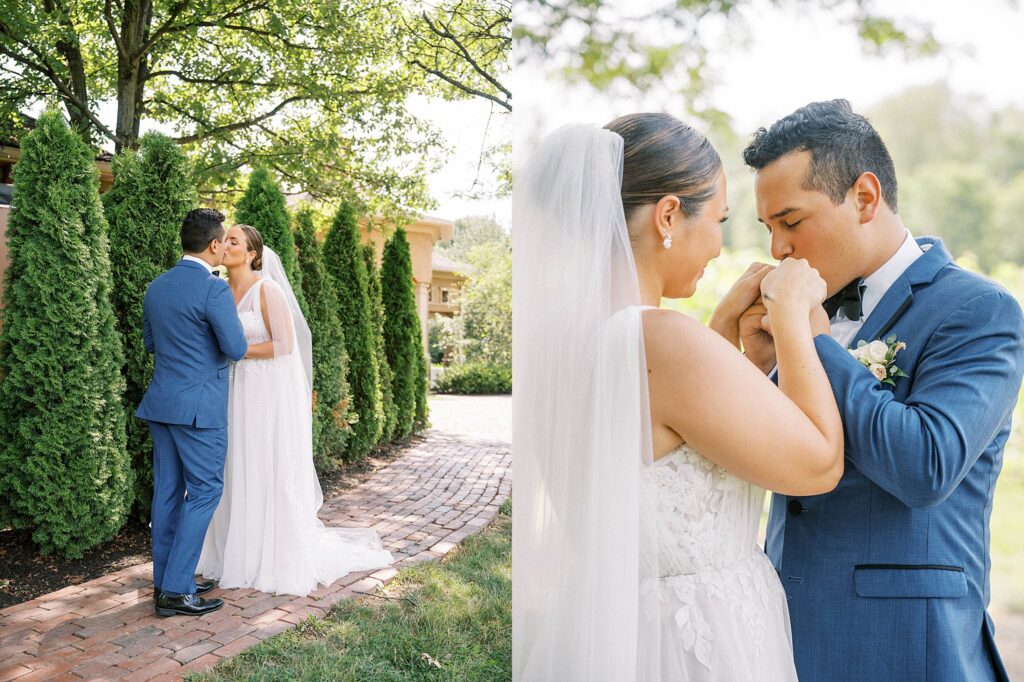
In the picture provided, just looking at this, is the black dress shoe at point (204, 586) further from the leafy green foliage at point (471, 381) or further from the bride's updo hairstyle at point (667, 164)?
the leafy green foliage at point (471, 381)

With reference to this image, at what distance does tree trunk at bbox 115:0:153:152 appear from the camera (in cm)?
964

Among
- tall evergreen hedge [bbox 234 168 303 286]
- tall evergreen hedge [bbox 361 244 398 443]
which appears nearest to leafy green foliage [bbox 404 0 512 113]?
tall evergreen hedge [bbox 234 168 303 286]

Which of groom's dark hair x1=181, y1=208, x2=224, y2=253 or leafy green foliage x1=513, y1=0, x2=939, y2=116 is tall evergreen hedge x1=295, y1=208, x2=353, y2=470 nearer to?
groom's dark hair x1=181, y1=208, x2=224, y2=253

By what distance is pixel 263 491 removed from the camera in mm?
4934

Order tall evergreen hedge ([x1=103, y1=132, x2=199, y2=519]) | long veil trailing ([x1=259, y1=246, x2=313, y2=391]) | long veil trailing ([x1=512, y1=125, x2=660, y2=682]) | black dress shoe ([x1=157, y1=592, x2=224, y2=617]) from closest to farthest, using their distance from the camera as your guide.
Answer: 1. long veil trailing ([x1=512, y1=125, x2=660, y2=682])
2. black dress shoe ([x1=157, y1=592, x2=224, y2=617])
3. long veil trailing ([x1=259, y1=246, x2=313, y2=391])
4. tall evergreen hedge ([x1=103, y1=132, x2=199, y2=519])

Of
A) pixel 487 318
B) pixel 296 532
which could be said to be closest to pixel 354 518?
pixel 296 532

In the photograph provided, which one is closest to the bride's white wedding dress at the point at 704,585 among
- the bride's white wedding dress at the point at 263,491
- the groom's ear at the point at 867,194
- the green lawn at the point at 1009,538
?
the groom's ear at the point at 867,194

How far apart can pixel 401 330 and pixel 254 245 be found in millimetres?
6330

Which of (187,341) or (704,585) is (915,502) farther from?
(187,341)

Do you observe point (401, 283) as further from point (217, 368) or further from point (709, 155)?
point (709, 155)

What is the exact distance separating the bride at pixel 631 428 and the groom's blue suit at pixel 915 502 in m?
0.08

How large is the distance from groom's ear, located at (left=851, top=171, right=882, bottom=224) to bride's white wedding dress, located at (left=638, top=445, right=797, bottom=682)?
2.31ft

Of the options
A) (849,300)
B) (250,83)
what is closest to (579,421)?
(849,300)

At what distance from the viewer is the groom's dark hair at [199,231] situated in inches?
173
